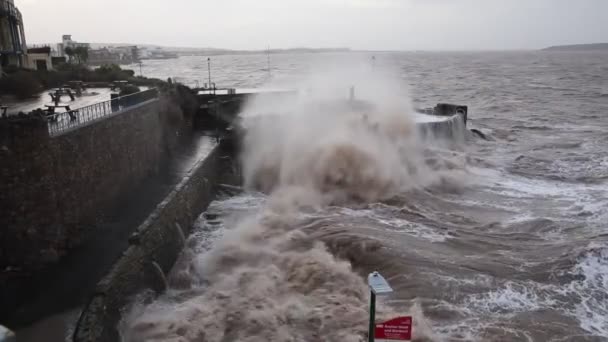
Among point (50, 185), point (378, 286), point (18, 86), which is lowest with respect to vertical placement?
point (50, 185)

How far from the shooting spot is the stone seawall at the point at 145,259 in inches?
301

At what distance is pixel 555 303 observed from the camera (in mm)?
9586

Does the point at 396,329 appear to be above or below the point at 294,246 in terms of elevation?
above

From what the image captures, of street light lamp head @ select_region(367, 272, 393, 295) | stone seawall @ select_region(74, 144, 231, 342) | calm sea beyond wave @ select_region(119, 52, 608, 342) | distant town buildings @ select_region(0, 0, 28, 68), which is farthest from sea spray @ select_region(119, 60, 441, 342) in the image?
distant town buildings @ select_region(0, 0, 28, 68)

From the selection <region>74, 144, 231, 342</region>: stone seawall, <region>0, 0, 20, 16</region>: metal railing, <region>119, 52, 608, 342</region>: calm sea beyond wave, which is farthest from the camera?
<region>0, 0, 20, 16</region>: metal railing

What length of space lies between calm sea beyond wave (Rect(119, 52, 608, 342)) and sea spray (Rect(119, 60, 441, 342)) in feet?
0.13

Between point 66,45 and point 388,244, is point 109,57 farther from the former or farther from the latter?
point 388,244

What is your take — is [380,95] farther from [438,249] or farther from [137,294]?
[137,294]

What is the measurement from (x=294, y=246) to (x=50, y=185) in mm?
5840

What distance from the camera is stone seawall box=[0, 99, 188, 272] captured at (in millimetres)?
9922

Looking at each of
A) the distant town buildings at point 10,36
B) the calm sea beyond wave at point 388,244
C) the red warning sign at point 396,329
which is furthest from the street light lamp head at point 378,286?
A: the distant town buildings at point 10,36

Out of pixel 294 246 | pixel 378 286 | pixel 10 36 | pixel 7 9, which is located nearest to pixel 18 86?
pixel 7 9

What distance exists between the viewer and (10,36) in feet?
86.7

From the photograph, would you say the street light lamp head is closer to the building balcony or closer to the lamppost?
the lamppost
